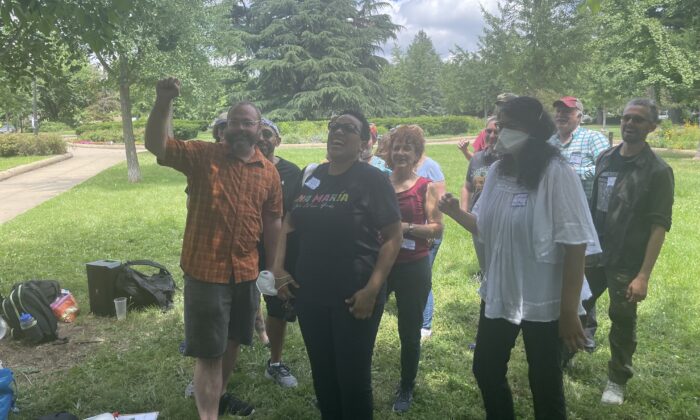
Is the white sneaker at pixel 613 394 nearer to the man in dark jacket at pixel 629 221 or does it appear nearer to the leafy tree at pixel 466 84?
the man in dark jacket at pixel 629 221

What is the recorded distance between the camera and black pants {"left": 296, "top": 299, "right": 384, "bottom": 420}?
2.52 m

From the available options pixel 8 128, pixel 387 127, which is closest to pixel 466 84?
pixel 387 127

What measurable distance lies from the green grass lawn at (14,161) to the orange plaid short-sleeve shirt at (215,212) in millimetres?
18294

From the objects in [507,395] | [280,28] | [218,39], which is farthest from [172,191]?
[280,28]

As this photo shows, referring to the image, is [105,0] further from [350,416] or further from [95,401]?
[350,416]

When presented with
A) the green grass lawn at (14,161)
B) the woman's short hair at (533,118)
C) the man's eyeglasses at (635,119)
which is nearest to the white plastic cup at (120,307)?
the woman's short hair at (533,118)

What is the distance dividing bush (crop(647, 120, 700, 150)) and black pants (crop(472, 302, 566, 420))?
2331 centimetres

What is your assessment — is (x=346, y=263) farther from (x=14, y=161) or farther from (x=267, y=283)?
(x=14, y=161)

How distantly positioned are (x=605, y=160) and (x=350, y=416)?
8.02 ft

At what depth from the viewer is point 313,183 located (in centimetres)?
267

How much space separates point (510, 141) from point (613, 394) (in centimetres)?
212

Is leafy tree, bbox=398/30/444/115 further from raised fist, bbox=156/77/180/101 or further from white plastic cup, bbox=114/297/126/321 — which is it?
raised fist, bbox=156/77/180/101

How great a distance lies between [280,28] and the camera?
120 ft

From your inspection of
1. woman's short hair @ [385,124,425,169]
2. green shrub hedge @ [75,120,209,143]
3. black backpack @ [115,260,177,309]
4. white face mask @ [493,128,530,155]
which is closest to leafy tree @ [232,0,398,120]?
green shrub hedge @ [75,120,209,143]
